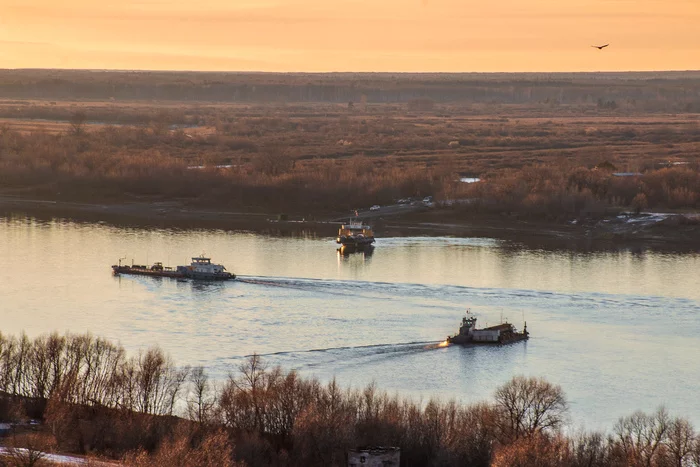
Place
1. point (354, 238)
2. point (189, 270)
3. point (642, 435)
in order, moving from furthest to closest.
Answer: point (354, 238) < point (189, 270) < point (642, 435)

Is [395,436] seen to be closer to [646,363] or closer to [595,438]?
[595,438]

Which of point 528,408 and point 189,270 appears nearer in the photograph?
point 528,408

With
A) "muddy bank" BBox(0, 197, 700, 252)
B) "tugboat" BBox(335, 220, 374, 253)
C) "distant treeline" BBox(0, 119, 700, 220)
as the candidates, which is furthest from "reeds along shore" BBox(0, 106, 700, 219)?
"tugboat" BBox(335, 220, 374, 253)

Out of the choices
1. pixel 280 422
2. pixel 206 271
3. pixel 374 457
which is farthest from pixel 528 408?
pixel 206 271

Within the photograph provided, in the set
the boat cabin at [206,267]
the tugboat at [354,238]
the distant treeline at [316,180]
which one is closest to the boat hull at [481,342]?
the boat cabin at [206,267]

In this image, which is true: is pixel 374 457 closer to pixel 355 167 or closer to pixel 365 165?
pixel 355 167

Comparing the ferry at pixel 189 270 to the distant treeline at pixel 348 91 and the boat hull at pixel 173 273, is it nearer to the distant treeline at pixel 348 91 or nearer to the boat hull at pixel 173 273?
the boat hull at pixel 173 273

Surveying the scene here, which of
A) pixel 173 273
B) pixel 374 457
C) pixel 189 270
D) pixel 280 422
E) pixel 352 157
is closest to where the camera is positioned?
pixel 374 457

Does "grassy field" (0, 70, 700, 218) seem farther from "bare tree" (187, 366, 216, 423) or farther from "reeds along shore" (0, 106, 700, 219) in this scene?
"bare tree" (187, 366, 216, 423)
